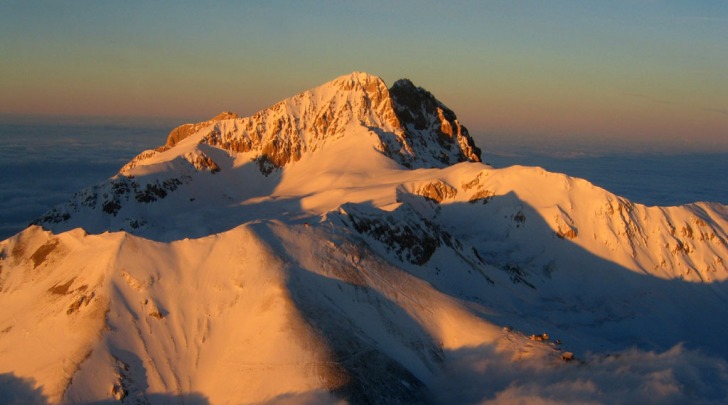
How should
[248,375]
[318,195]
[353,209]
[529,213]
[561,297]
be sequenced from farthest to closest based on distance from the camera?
1. [318,195]
2. [529,213]
3. [561,297]
4. [353,209]
5. [248,375]

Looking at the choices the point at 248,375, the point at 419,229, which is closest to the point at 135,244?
the point at 248,375

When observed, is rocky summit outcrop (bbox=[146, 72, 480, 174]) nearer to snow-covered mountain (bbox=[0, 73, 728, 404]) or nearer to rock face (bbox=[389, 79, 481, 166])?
rock face (bbox=[389, 79, 481, 166])

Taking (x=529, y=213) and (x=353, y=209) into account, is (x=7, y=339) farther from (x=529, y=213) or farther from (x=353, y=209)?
(x=529, y=213)

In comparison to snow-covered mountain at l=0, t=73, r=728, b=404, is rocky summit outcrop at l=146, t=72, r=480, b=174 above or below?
above

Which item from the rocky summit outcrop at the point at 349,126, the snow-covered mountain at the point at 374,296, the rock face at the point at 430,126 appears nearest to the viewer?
the snow-covered mountain at the point at 374,296

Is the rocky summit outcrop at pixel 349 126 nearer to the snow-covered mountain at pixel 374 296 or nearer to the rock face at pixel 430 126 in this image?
the rock face at pixel 430 126

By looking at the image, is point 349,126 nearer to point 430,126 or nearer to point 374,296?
A: point 430,126

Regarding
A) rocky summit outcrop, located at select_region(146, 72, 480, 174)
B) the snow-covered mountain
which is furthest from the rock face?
the snow-covered mountain

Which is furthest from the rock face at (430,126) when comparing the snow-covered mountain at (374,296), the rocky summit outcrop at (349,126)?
the snow-covered mountain at (374,296)
